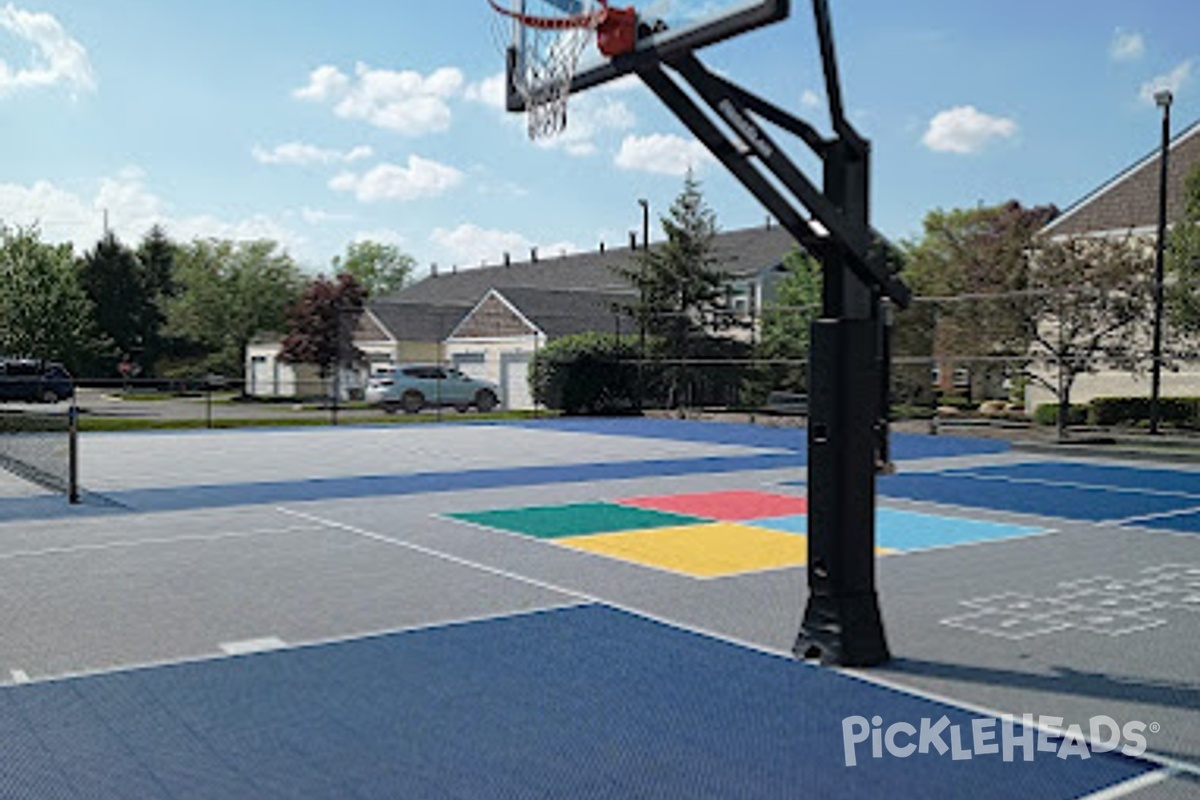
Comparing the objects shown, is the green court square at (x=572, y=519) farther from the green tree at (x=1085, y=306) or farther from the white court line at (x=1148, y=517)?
the green tree at (x=1085, y=306)

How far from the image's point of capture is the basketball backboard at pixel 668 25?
6.13 meters

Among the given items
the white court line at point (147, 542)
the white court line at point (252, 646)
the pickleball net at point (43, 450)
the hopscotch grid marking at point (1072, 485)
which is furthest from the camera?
the hopscotch grid marking at point (1072, 485)

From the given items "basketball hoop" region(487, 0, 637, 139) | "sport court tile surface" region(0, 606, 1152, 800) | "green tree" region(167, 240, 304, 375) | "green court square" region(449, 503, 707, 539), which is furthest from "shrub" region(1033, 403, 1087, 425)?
"green tree" region(167, 240, 304, 375)

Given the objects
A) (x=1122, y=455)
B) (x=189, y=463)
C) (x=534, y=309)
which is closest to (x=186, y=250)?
(x=534, y=309)

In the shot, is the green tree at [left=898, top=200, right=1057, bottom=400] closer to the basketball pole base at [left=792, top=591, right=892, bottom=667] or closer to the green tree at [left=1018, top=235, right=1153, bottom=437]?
the green tree at [left=1018, top=235, right=1153, bottom=437]

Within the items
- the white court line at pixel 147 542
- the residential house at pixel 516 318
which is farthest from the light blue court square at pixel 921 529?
the residential house at pixel 516 318

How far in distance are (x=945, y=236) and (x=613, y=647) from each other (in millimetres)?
62034

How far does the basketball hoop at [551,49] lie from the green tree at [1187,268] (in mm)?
20444

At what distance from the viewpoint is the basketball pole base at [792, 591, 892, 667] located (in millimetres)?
6461

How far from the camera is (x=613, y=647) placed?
22.5 ft

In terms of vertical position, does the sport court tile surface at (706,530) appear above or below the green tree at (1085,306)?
below

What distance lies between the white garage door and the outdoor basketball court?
2793 cm

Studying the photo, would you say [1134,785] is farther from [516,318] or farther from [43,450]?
[516,318]

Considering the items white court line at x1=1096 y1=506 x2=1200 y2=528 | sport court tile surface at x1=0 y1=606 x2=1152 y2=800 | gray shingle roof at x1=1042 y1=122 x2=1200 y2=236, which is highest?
gray shingle roof at x1=1042 y1=122 x2=1200 y2=236
